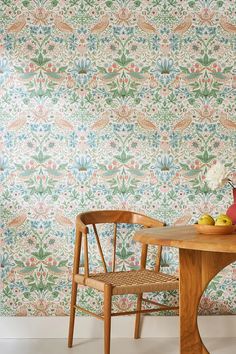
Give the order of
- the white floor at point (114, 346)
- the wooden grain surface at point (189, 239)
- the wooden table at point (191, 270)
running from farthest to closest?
the white floor at point (114, 346), the wooden table at point (191, 270), the wooden grain surface at point (189, 239)

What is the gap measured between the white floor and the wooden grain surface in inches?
39.8

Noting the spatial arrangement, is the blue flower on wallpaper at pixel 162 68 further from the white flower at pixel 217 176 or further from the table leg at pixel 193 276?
the table leg at pixel 193 276

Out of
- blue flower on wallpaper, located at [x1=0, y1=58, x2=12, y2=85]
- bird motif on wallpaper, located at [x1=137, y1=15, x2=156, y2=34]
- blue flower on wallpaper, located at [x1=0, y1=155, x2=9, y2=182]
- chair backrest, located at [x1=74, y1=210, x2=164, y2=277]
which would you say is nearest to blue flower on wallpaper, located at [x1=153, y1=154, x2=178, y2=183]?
chair backrest, located at [x1=74, y1=210, x2=164, y2=277]

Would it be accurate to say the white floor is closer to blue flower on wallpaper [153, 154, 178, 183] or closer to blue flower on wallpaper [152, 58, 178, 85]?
blue flower on wallpaper [153, 154, 178, 183]

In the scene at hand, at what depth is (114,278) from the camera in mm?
3797

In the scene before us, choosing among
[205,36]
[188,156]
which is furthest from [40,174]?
[205,36]

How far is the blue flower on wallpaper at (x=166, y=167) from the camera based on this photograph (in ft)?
13.9

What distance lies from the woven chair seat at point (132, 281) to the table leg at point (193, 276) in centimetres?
49

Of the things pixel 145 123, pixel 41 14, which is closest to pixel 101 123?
pixel 145 123

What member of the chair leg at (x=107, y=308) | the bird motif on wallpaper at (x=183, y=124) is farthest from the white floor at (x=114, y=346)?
the bird motif on wallpaper at (x=183, y=124)

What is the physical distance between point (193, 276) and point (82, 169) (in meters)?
1.39

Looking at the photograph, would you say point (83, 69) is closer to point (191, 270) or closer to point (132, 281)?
point (132, 281)

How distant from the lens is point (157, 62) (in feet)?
13.9

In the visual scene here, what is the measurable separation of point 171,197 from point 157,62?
0.88 metres
